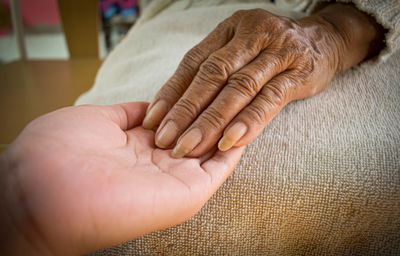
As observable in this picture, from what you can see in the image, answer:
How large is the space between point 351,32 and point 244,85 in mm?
291

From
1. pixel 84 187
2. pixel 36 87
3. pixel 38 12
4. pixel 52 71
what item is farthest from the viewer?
pixel 38 12

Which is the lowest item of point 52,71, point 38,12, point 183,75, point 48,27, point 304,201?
point 48,27

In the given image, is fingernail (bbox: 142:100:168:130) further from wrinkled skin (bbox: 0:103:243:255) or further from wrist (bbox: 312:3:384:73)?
wrist (bbox: 312:3:384:73)

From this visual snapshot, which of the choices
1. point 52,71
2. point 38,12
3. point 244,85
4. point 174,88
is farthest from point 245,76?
point 38,12

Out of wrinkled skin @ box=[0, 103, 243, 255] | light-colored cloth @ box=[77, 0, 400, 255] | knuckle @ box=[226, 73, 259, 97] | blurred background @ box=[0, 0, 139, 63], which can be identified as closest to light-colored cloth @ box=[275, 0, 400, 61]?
light-colored cloth @ box=[77, 0, 400, 255]

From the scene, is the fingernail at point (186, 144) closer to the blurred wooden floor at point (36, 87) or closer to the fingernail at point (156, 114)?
the fingernail at point (156, 114)

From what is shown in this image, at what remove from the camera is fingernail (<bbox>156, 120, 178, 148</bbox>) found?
16.4 inches

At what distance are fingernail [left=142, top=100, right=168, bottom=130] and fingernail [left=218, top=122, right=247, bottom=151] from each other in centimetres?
11

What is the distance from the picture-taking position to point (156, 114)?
0.45 m

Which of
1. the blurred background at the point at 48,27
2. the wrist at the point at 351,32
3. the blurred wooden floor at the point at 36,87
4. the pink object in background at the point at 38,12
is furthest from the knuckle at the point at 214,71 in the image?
the pink object in background at the point at 38,12

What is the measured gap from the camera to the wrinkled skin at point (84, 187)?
269mm

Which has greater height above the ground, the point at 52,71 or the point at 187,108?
the point at 187,108

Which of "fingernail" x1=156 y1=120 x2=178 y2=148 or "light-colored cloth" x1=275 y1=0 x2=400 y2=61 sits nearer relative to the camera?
"fingernail" x1=156 y1=120 x2=178 y2=148

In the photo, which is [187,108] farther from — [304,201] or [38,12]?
[38,12]
